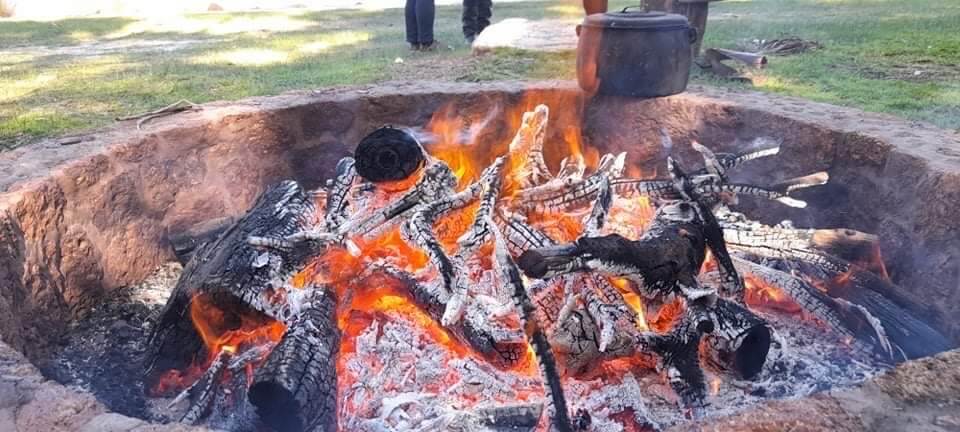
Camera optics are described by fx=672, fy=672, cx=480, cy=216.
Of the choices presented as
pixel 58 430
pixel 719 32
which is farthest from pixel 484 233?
pixel 719 32

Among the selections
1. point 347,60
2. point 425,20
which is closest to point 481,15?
point 425,20

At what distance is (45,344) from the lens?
2.33 m

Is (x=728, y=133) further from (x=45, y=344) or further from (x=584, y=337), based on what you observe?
(x=45, y=344)

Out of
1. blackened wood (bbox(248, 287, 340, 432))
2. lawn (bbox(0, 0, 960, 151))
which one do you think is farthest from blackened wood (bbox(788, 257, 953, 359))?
blackened wood (bbox(248, 287, 340, 432))

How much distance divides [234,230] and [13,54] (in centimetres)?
742

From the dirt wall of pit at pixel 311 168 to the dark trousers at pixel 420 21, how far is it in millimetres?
3928

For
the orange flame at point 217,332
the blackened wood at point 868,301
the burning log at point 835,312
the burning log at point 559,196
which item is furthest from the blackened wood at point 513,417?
the blackened wood at point 868,301

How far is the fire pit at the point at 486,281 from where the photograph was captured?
2027 millimetres

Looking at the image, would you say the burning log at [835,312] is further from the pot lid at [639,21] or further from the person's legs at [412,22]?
the person's legs at [412,22]

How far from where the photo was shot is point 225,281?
2.20 meters

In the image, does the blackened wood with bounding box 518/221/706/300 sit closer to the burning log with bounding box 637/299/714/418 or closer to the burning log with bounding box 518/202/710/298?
the burning log with bounding box 518/202/710/298

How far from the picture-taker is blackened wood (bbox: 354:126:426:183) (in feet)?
8.48

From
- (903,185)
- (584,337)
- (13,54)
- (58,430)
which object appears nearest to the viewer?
(58,430)

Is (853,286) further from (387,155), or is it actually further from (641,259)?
(387,155)
